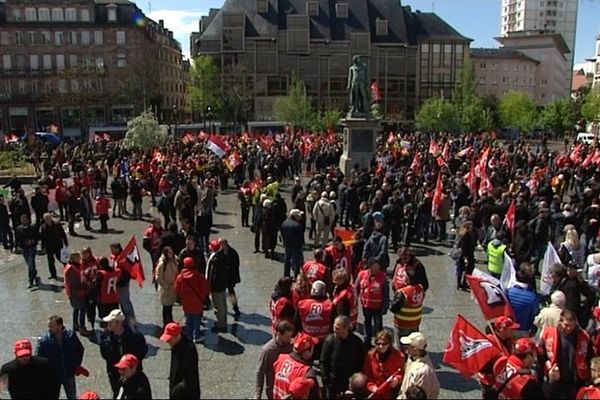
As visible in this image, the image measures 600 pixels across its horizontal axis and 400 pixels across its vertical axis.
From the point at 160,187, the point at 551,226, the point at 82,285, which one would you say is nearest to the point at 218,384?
the point at 82,285

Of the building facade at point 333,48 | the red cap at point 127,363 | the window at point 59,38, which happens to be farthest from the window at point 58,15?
the red cap at point 127,363

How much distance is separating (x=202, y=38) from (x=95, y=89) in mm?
16012

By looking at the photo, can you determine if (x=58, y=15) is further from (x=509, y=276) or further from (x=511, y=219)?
(x=509, y=276)

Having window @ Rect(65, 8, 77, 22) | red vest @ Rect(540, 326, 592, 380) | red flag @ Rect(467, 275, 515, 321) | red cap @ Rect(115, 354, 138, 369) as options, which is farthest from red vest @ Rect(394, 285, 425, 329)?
window @ Rect(65, 8, 77, 22)

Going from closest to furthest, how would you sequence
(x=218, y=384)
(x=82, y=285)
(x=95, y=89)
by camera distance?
(x=218, y=384)
(x=82, y=285)
(x=95, y=89)

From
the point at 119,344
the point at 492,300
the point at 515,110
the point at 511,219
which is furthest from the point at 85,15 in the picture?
the point at 492,300

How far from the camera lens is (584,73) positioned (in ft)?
499

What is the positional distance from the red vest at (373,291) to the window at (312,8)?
73.3 metres

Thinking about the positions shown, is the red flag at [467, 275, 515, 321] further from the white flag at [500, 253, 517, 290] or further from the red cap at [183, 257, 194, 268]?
the red cap at [183, 257, 194, 268]

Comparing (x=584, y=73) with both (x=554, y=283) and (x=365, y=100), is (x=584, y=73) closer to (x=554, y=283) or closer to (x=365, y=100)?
(x=365, y=100)

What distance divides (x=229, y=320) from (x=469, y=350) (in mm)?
5142

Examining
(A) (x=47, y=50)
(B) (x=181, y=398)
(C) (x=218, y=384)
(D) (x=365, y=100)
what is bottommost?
(C) (x=218, y=384)

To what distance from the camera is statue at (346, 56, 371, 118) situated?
2591cm

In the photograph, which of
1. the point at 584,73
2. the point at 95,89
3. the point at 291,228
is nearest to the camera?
the point at 291,228
